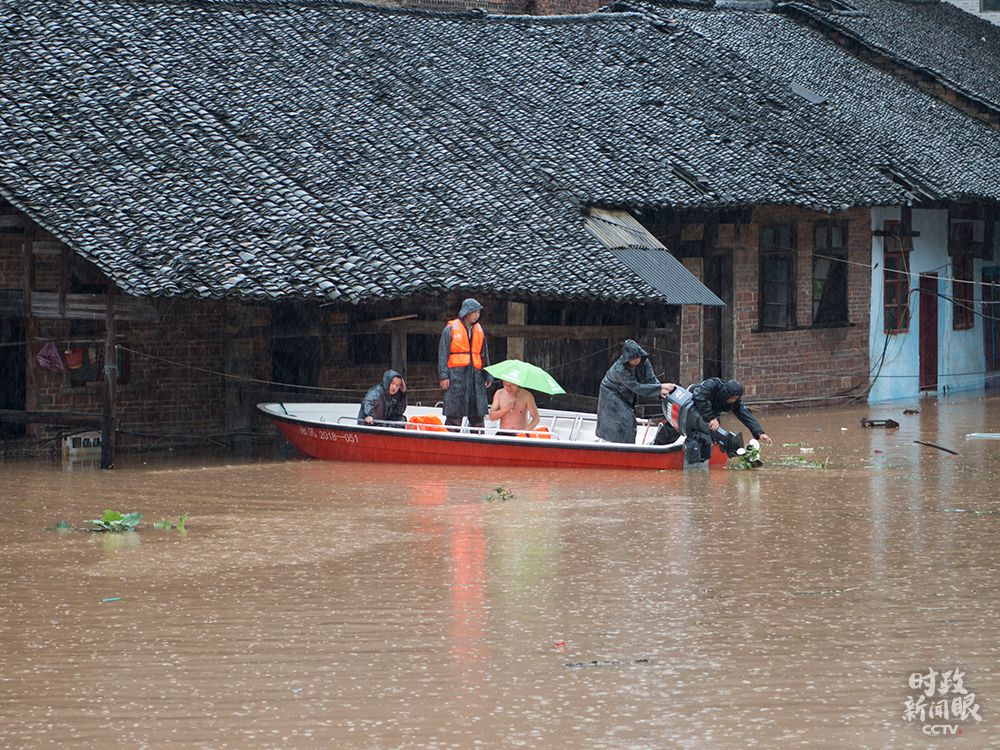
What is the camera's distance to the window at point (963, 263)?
27625 mm

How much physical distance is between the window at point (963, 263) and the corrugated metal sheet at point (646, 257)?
7.48 meters

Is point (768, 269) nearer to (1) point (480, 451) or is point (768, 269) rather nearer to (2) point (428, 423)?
(2) point (428, 423)

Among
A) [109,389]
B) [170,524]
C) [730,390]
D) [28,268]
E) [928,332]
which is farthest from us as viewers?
[928,332]

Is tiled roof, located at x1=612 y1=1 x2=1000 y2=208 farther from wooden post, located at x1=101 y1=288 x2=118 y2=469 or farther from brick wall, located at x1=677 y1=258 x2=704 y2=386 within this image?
wooden post, located at x1=101 y1=288 x2=118 y2=469

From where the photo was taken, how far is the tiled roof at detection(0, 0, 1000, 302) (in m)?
18.1

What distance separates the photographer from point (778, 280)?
2489cm

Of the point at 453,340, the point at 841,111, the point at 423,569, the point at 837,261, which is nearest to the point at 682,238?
the point at 837,261

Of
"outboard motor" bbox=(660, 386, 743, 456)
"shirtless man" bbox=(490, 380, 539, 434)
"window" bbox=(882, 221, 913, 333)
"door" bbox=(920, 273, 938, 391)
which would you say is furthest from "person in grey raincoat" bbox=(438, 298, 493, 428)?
"door" bbox=(920, 273, 938, 391)

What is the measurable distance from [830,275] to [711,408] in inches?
389

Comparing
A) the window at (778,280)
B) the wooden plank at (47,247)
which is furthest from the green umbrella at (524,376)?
the window at (778,280)

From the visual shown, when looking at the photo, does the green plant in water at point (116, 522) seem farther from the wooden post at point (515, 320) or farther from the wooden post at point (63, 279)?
the wooden post at point (515, 320)

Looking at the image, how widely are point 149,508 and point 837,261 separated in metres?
13.8

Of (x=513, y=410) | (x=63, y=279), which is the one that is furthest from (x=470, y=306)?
(x=63, y=279)

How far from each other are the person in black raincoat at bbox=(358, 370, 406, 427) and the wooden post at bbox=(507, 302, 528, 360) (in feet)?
14.1
